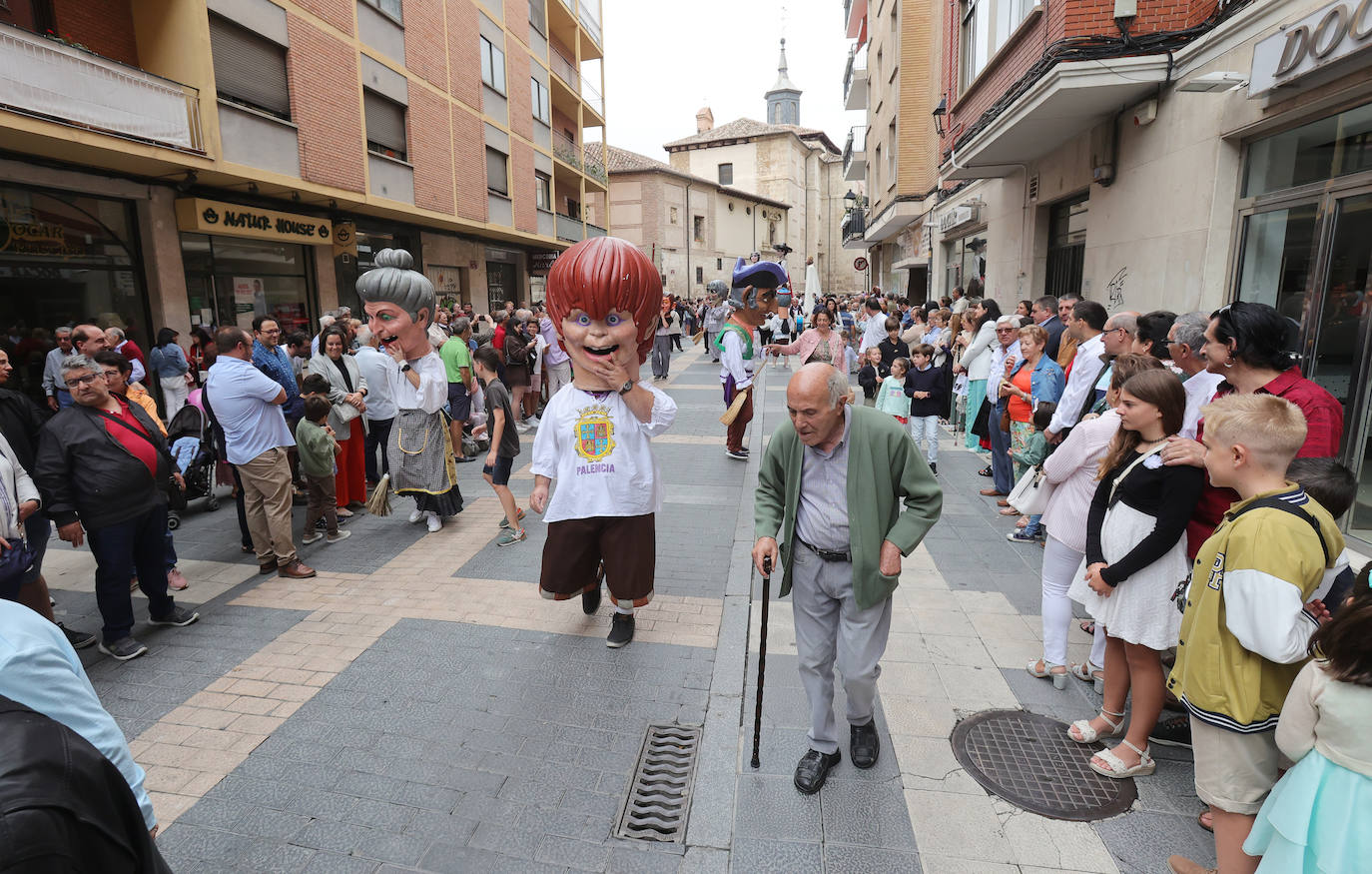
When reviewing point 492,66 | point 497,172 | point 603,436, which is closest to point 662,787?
point 603,436

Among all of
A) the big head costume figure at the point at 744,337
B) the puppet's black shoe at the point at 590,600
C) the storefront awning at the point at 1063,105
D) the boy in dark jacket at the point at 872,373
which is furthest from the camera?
the boy in dark jacket at the point at 872,373

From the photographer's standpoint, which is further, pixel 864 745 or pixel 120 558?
pixel 120 558

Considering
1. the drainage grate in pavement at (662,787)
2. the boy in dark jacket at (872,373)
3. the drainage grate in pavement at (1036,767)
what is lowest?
the drainage grate in pavement at (662,787)

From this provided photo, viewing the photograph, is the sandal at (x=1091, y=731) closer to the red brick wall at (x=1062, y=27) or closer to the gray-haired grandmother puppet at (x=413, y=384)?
the gray-haired grandmother puppet at (x=413, y=384)

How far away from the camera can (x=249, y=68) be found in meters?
11.8

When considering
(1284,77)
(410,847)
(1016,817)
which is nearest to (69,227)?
(410,847)

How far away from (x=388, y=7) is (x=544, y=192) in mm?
9805

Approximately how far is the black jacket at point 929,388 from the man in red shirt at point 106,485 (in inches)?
263

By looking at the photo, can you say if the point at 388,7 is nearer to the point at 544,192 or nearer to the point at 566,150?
the point at 544,192

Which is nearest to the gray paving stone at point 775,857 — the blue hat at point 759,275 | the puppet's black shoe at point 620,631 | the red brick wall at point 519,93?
the puppet's black shoe at point 620,631

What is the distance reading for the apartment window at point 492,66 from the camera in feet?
64.8

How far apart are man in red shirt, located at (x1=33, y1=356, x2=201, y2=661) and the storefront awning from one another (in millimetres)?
8450

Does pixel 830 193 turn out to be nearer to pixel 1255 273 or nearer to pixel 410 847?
pixel 1255 273

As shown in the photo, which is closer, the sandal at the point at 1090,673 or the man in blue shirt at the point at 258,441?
the sandal at the point at 1090,673
